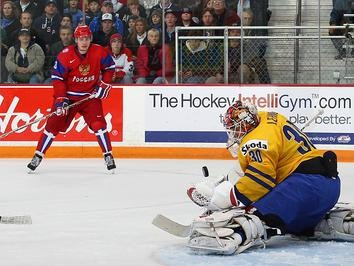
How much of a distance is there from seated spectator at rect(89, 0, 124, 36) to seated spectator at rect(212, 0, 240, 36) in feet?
3.75

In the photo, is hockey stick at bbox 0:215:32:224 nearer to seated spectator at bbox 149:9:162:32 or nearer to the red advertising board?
the red advertising board

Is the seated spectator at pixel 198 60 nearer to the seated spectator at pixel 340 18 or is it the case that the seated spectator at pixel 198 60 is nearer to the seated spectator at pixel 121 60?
the seated spectator at pixel 121 60

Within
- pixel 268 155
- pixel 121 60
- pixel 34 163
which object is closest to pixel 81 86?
pixel 34 163

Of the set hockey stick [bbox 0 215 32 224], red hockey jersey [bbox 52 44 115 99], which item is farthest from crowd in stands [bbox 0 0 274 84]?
hockey stick [bbox 0 215 32 224]

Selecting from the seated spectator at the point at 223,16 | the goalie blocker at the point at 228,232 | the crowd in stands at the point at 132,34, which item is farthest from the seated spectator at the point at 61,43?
the goalie blocker at the point at 228,232

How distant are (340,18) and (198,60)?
1789mm

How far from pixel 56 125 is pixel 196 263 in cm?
460

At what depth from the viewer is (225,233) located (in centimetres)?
485

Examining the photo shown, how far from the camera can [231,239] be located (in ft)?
15.9

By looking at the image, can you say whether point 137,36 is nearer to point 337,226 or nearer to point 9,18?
point 9,18

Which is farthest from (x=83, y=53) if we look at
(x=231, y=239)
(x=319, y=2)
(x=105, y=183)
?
(x=231, y=239)

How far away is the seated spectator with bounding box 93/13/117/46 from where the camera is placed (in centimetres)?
1132

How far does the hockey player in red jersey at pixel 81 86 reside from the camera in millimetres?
8844

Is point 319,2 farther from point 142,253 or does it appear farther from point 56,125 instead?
point 142,253
